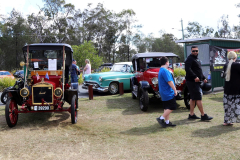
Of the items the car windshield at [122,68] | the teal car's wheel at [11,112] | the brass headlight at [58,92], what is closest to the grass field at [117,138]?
the teal car's wheel at [11,112]

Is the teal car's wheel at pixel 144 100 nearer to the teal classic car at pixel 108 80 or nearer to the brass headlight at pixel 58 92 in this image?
the brass headlight at pixel 58 92

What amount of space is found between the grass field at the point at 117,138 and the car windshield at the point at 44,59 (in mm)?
1592

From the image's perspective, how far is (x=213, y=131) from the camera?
532 cm

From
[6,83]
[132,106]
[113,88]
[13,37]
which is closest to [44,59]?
[132,106]

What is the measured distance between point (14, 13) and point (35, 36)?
23.6 ft

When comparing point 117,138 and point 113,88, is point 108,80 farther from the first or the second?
point 117,138

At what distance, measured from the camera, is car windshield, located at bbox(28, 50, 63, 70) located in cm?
726

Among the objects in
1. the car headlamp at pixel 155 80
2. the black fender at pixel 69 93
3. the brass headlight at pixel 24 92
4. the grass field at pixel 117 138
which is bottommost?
the grass field at pixel 117 138

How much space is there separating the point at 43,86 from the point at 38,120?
48.3 inches

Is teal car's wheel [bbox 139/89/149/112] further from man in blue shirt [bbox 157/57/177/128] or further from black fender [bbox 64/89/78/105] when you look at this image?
black fender [bbox 64/89/78/105]

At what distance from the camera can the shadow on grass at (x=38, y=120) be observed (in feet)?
20.6

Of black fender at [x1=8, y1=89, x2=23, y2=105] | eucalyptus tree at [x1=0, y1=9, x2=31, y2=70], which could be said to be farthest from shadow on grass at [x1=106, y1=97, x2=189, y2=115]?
eucalyptus tree at [x1=0, y1=9, x2=31, y2=70]

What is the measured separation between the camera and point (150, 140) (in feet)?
16.0

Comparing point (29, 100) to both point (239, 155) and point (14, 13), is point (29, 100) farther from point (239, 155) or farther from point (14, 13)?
point (14, 13)
